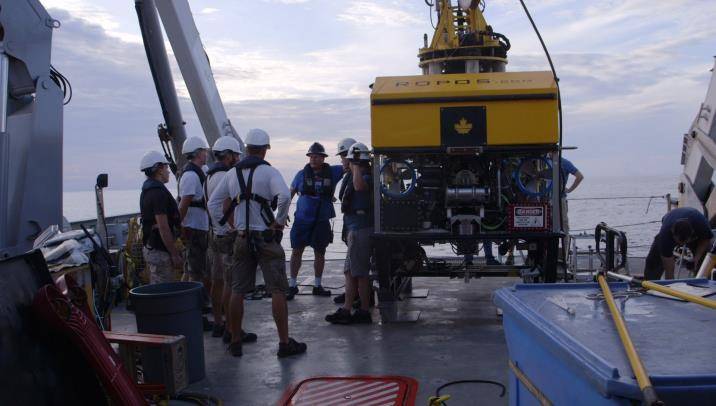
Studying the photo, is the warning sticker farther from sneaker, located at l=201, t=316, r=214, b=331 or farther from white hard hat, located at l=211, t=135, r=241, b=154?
sneaker, located at l=201, t=316, r=214, b=331

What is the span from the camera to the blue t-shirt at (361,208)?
711 cm

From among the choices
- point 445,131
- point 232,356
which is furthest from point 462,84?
point 232,356

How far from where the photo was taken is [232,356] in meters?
6.00

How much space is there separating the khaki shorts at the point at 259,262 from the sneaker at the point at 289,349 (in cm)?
47

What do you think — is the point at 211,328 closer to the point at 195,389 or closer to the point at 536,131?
the point at 195,389

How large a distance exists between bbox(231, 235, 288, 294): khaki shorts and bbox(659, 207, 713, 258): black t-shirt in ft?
12.2

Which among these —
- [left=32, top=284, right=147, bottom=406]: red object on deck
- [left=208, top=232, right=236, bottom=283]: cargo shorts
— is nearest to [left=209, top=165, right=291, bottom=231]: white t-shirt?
[left=208, top=232, right=236, bottom=283]: cargo shorts

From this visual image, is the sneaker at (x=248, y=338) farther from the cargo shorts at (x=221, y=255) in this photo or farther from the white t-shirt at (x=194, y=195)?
the white t-shirt at (x=194, y=195)

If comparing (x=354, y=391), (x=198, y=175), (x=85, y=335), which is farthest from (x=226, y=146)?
(x=85, y=335)

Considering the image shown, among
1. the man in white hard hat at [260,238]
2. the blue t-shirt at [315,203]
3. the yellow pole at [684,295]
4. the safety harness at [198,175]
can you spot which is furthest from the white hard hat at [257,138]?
the yellow pole at [684,295]

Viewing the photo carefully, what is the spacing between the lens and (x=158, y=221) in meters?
6.17

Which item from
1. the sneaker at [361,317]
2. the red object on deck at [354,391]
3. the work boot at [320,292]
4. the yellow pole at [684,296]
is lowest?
the red object on deck at [354,391]

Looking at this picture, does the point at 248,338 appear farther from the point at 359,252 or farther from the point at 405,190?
the point at 405,190

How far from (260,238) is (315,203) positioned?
278 cm
